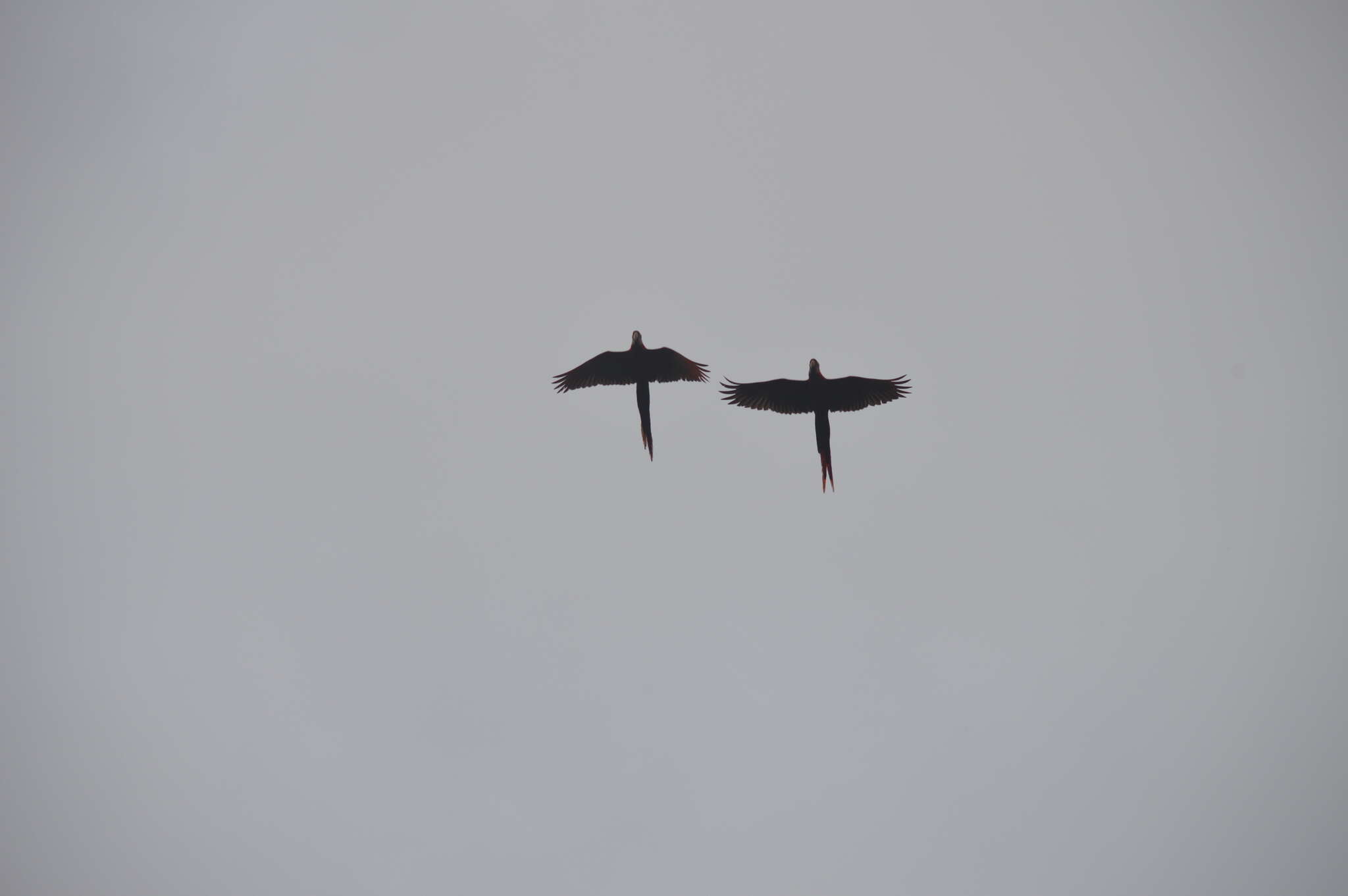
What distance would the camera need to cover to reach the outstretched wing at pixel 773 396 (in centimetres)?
1747

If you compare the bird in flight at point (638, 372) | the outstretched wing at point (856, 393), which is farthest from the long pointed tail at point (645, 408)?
the outstretched wing at point (856, 393)

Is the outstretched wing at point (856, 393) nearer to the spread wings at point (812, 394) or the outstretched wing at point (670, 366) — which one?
the spread wings at point (812, 394)

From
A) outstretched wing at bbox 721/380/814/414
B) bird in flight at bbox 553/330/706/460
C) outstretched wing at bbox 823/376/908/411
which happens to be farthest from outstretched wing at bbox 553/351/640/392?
outstretched wing at bbox 823/376/908/411

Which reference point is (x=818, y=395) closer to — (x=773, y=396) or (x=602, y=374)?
(x=773, y=396)

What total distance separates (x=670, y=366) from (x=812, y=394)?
276cm

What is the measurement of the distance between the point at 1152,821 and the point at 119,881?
10687cm

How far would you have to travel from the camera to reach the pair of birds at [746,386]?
1730 centimetres

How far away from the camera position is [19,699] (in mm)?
112562

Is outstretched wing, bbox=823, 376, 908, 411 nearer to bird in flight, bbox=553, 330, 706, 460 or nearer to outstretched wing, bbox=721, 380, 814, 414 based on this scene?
outstretched wing, bbox=721, 380, 814, 414

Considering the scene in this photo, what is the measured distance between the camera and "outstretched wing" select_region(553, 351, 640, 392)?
699 inches

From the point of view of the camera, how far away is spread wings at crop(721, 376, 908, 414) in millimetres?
17297

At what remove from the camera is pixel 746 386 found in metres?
17.5

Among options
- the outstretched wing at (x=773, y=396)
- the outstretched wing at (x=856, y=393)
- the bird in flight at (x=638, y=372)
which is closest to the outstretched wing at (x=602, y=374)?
the bird in flight at (x=638, y=372)

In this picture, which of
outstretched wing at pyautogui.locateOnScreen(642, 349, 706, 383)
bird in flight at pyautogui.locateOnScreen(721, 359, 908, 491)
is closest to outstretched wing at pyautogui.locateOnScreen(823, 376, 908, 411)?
bird in flight at pyautogui.locateOnScreen(721, 359, 908, 491)
